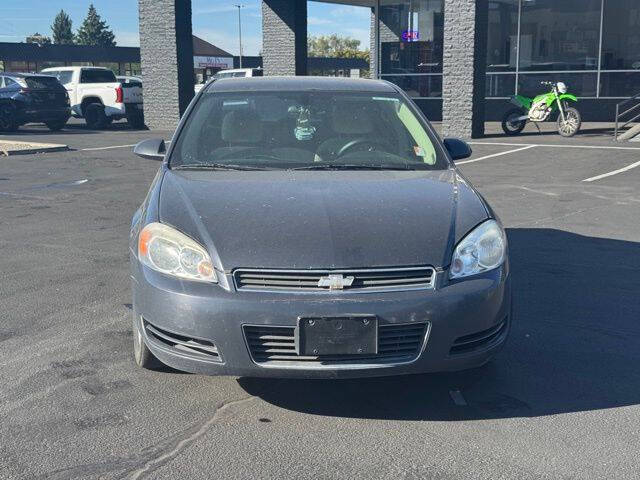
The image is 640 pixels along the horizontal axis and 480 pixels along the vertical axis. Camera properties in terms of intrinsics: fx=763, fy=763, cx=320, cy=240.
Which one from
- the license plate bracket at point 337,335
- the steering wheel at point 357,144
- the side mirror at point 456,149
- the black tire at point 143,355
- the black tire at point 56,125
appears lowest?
the black tire at point 143,355

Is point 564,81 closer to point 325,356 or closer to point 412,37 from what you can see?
point 412,37

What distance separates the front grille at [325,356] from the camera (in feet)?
11.3

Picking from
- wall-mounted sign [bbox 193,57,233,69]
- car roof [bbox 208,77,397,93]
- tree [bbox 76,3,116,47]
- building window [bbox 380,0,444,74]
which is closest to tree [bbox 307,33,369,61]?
tree [bbox 76,3,116,47]

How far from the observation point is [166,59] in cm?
2325

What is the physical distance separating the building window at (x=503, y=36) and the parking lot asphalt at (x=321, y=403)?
17.9 m

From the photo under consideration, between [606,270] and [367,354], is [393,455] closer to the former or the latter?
[367,354]

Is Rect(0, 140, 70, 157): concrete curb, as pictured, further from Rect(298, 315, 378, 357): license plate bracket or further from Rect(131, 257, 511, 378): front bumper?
Rect(298, 315, 378, 357): license plate bracket

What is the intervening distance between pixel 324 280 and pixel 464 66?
54.2 feet

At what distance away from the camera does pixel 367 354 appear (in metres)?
3.46

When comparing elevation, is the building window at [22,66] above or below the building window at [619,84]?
above

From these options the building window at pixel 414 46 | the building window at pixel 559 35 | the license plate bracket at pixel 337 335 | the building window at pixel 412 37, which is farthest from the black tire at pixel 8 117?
the license plate bracket at pixel 337 335

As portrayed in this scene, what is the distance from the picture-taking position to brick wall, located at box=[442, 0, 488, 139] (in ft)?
61.3

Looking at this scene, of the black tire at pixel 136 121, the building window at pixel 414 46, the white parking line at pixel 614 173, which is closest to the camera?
the white parking line at pixel 614 173

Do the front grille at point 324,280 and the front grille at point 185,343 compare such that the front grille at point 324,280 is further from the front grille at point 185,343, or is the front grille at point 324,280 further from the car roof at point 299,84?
the car roof at point 299,84
